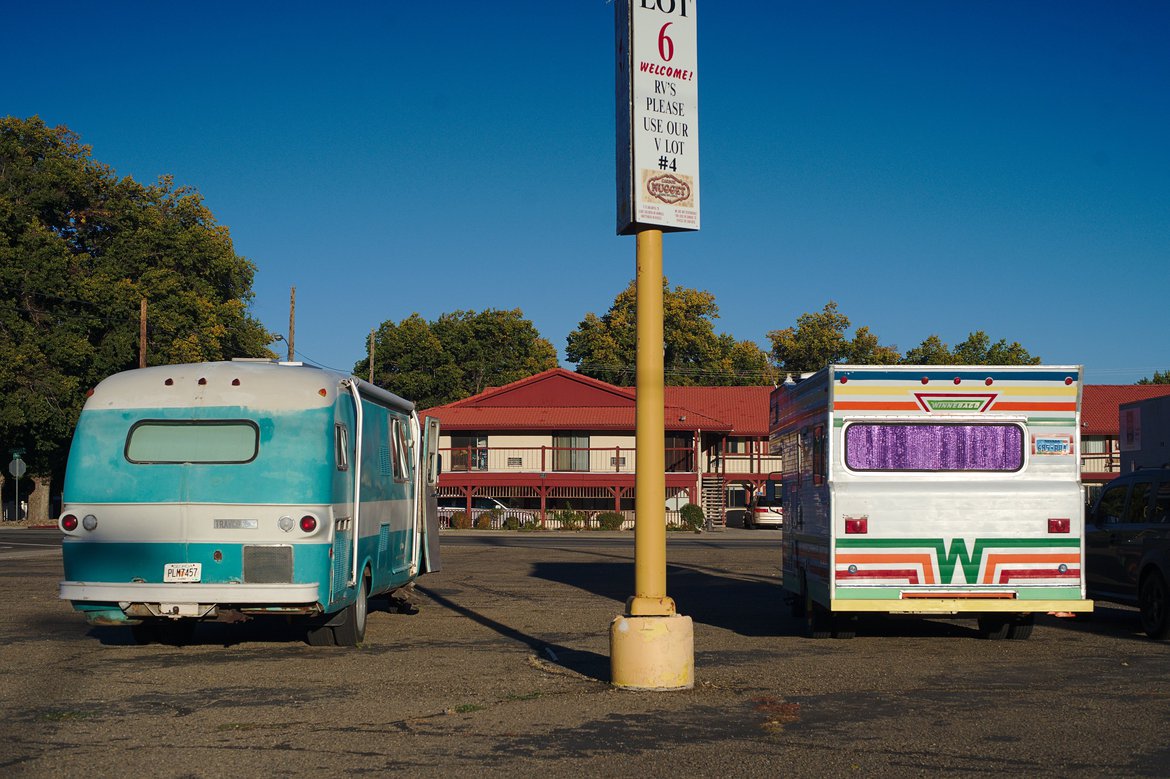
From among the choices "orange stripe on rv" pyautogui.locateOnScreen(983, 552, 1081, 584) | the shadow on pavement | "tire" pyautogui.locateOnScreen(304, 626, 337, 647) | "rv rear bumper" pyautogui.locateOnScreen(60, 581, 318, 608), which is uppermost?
"orange stripe on rv" pyautogui.locateOnScreen(983, 552, 1081, 584)

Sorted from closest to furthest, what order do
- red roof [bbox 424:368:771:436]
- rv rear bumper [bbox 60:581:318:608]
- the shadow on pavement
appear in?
the shadow on pavement → rv rear bumper [bbox 60:581:318:608] → red roof [bbox 424:368:771:436]

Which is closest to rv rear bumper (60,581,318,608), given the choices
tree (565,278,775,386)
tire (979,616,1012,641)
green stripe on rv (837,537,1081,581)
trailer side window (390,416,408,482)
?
trailer side window (390,416,408,482)

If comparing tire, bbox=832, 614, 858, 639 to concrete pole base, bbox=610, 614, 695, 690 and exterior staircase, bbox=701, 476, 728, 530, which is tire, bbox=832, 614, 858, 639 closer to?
concrete pole base, bbox=610, 614, 695, 690

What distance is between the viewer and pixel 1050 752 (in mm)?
7953

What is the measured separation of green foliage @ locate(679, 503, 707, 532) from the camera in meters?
48.8

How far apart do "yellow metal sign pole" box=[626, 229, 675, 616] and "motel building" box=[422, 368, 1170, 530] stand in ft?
126

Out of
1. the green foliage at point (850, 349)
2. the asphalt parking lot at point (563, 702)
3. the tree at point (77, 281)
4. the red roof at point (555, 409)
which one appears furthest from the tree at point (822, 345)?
the asphalt parking lot at point (563, 702)

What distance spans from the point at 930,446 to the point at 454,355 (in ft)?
229

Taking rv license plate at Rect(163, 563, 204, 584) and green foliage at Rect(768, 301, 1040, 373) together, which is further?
green foliage at Rect(768, 301, 1040, 373)

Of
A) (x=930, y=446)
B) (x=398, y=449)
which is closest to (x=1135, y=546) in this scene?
(x=930, y=446)

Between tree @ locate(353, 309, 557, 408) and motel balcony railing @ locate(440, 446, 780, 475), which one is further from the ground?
tree @ locate(353, 309, 557, 408)

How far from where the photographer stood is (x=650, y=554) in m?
10.3

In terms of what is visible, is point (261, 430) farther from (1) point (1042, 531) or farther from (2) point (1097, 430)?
(2) point (1097, 430)

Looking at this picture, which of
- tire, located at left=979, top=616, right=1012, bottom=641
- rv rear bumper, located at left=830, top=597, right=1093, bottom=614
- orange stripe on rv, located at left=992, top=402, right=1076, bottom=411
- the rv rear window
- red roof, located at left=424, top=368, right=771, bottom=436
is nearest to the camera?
the rv rear window
